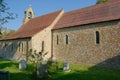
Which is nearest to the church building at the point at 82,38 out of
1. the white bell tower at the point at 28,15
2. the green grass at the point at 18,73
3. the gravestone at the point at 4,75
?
the green grass at the point at 18,73

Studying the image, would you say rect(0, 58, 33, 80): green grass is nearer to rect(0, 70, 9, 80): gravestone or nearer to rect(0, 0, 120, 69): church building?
rect(0, 0, 120, 69): church building

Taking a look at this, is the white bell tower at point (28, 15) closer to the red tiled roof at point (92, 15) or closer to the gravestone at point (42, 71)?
the red tiled roof at point (92, 15)

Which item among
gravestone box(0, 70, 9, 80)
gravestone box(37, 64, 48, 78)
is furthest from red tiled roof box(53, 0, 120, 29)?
gravestone box(0, 70, 9, 80)

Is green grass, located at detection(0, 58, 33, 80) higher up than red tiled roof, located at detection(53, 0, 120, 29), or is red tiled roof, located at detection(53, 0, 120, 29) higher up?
red tiled roof, located at detection(53, 0, 120, 29)

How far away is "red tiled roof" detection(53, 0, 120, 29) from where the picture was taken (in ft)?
74.7

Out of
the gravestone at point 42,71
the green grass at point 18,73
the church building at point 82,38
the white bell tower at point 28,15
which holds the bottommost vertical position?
the green grass at point 18,73

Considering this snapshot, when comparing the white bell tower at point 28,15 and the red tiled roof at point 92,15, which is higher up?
the white bell tower at point 28,15

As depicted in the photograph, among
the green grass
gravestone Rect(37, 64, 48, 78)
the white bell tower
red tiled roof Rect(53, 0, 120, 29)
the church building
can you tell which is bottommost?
the green grass

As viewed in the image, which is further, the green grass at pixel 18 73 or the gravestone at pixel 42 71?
the green grass at pixel 18 73

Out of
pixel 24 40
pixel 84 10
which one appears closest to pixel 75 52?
pixel 84 10

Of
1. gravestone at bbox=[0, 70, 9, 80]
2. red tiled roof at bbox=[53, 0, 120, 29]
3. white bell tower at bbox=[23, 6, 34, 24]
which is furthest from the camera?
white bell tower at bbox=[23, 6, 34, 24]

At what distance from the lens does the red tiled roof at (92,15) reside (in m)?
22.8

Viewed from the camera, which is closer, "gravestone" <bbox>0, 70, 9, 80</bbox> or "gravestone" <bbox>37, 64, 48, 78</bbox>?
"gravestone" <bbox>0, 70, 9, 80</bbox>

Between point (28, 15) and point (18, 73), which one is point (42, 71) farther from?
point (28, 15)
